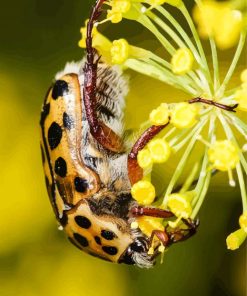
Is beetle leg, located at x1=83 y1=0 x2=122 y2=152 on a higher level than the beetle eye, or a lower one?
higher

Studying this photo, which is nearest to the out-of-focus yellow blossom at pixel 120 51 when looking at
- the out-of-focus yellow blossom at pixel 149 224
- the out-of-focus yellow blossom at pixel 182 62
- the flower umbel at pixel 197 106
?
the flower umbel at pixel 197 106

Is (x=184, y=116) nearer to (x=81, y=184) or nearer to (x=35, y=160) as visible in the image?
(x=81, y=184)

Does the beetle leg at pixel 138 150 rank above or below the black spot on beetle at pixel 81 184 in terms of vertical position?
above

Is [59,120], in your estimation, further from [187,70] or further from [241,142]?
[241,142]

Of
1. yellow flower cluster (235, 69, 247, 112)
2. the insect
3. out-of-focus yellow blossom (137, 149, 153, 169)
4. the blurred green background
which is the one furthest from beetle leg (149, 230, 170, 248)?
the blurred green background

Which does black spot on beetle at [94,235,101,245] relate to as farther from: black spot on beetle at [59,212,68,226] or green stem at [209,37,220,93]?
green stem at [209,37,220,93]

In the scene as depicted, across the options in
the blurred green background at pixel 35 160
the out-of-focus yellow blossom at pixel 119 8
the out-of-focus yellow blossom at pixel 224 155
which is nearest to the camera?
the out-of-focus yellow blossom at pixel 224 155

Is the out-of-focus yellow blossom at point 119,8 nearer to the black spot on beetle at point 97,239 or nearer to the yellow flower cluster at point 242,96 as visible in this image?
the yellow flower cluster at point 242,96
